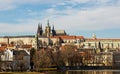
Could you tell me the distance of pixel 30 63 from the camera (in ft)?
337

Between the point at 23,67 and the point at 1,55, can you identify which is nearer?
the point at 23,67

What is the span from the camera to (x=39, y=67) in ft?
326

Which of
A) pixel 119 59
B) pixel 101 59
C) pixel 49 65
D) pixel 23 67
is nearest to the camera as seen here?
pixel 23 67

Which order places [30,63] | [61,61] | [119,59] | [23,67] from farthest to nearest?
[119,59] < [61,61] < [30,63] < [23,67]

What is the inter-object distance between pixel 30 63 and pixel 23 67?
9364 mm

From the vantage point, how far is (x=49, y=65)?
361ft

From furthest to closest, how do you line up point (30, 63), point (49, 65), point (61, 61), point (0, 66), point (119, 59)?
point (119, 59)
point (61, 61)
point (49, 65)
point (30, 63)
point (0, 66)

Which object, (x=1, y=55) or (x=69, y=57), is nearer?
(x=1, y=55)

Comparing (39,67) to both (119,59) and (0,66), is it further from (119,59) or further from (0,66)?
(119,59)

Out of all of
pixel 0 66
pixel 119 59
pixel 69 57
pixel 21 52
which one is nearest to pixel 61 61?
pixel 69 57

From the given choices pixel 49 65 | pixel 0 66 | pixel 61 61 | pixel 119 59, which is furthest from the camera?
pixel 119 59

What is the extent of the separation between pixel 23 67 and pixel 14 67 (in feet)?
7.37

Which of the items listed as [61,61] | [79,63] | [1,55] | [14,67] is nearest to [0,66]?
[14,67]

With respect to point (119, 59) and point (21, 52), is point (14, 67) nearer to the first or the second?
point (21, 52)
